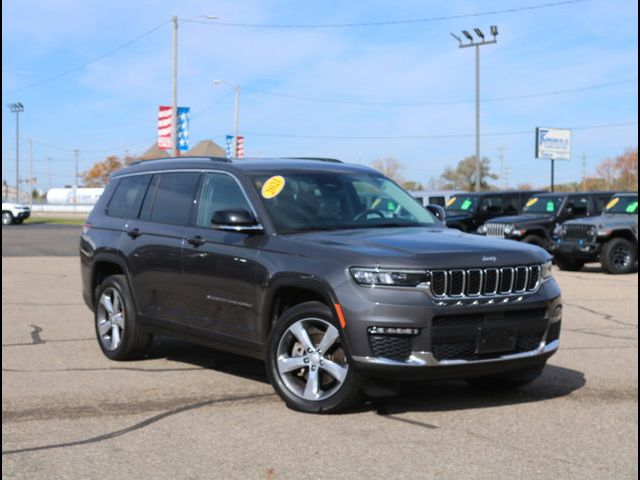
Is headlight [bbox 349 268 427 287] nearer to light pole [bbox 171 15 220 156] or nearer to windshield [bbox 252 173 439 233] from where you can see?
windshield [bbox 252 173 439 233]

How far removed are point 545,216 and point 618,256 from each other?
3.73 m

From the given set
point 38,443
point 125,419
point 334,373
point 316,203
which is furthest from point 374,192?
point 38,443

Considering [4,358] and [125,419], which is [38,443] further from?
[4,358]

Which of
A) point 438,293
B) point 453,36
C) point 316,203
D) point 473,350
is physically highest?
point 453,36

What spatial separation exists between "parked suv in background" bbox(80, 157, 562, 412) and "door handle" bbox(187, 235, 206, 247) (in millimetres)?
11

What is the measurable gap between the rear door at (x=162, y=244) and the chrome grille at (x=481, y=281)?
7.90 feet

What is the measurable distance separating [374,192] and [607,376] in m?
2.42

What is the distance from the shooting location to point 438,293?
5629 mm

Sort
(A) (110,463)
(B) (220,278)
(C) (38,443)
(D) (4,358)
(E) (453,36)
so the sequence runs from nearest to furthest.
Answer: (A) (110,463) → (C) (38,443) → (B) (220,278) → (D) (4,358) → (E) (453,36)

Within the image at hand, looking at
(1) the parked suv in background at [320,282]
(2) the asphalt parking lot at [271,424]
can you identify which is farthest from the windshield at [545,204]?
(1) the parked suv in background at [320,282]

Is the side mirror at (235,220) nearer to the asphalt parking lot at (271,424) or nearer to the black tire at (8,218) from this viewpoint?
the asphalt parking lot at (271,424)

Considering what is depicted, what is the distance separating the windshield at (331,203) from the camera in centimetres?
665

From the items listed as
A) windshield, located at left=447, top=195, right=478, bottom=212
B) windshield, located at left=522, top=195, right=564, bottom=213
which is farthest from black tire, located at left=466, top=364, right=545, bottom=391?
windshield, located at left=447, top=195, right=478, bottom=212

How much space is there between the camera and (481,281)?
576 centimetres
